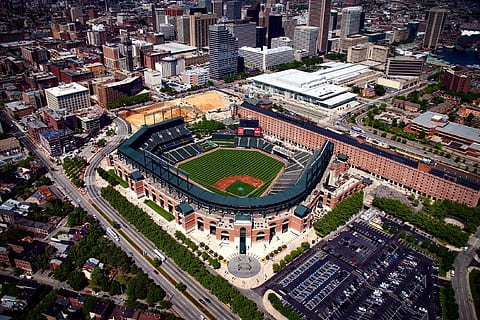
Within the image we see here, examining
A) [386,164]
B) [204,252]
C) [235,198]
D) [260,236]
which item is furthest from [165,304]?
[386,164]

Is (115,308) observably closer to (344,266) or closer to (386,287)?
(344,266)

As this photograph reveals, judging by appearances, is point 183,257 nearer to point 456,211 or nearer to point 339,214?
point 339,214

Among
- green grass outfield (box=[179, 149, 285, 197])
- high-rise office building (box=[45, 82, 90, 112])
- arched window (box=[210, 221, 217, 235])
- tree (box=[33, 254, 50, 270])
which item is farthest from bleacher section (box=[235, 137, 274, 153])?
tree (box=[33, 254, 50, 270])

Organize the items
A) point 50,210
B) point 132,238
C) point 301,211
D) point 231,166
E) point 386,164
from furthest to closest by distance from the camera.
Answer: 1. point 231,166
2. point 386,164
3. point 50,210
4. point 301,211
5. point 132,238

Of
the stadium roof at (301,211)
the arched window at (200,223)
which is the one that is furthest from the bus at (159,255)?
the stadium roof at (301,211)

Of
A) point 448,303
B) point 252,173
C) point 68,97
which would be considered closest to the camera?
Answer: point 448,303

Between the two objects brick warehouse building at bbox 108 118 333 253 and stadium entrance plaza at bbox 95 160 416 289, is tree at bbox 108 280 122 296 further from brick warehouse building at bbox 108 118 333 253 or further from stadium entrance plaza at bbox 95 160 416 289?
brick warehouse building at bbox 108 118 333 253
